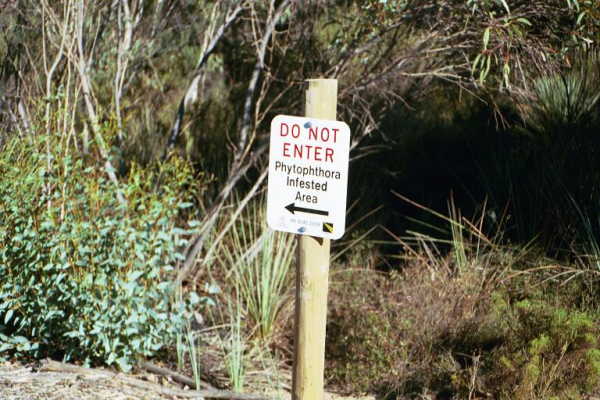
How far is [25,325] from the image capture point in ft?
18.5

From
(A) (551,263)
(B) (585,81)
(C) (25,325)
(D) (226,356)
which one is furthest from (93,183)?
(B) (585,81)

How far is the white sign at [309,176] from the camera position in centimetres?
368

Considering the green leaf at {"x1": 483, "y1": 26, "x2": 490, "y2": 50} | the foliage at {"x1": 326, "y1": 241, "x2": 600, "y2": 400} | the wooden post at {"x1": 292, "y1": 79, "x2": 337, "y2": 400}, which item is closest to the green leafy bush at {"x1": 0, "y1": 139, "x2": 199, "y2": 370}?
the foliage at {"x1": 326, "y1": 241, "x2": 600, "y2": 400}

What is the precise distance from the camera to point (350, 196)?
338 inches

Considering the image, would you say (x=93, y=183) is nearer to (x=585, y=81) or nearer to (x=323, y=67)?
(x=323, y=67)

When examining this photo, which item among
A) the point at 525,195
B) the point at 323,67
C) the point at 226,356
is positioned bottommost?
the point at 226,356

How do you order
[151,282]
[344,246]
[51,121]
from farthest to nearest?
1. [344,246]
2. [51,121]
3. [151,282]

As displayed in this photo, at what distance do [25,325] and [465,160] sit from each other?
15.5 feet

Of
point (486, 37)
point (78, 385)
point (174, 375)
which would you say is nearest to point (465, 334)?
point (174, 375)

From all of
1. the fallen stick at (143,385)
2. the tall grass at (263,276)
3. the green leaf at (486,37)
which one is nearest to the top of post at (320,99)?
the fallen stick at (143,385)

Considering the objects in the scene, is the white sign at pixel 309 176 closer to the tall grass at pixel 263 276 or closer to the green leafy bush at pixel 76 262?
the green leafy bush at pixel 76 262

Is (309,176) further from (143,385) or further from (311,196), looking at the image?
(143,385)

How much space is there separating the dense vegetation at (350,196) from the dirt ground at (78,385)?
12 centimetres

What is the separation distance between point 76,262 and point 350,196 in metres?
3.89
